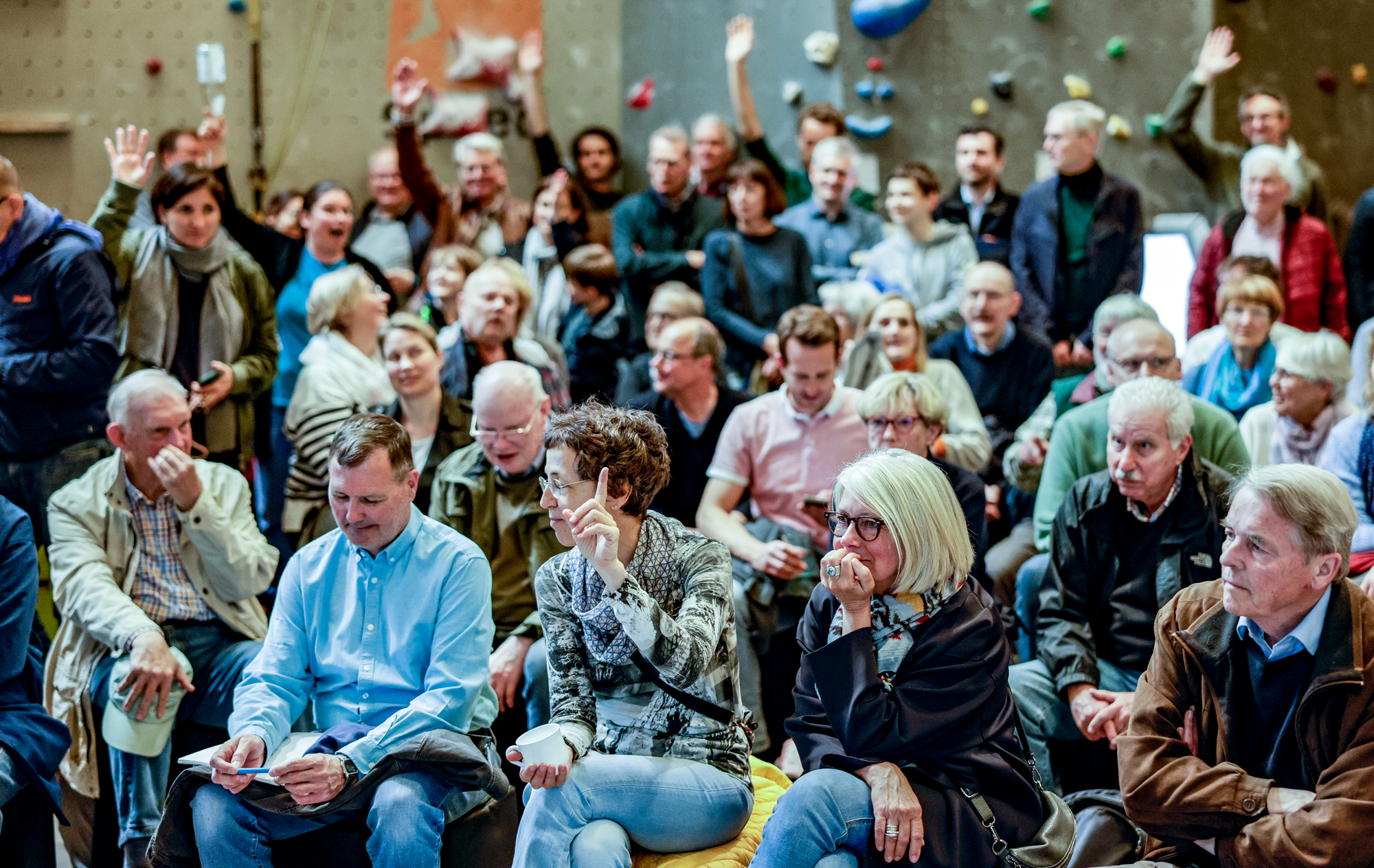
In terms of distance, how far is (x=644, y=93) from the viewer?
670 cm

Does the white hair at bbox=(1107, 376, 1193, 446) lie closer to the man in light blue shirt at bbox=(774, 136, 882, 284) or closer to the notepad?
the notepad

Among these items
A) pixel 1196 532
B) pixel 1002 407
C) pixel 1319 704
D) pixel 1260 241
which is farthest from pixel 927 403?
pixel 1260 241

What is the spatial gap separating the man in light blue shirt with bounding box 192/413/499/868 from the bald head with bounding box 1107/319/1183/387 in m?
2.01

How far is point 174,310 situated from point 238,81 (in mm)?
2784

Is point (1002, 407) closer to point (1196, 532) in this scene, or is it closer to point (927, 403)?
point (927, 403)

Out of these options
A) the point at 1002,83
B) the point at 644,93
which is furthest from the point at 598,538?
the point at 644,93

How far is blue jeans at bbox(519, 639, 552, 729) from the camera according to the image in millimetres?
3131

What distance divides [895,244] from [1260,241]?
135 cm

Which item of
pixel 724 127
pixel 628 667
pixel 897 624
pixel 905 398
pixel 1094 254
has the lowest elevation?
pixel 628 667

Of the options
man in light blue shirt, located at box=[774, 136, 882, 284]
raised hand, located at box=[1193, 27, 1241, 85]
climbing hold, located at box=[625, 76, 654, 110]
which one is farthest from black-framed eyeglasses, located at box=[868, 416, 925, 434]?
climbing hold, located at box=[625, 76, 654, 110]

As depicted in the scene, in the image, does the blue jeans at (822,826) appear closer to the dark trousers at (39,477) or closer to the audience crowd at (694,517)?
the audience crowd at (694,517)

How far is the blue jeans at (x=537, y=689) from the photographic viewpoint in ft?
10.3

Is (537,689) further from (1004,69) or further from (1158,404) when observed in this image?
(1004,69)

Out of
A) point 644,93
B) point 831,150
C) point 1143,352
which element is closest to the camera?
point 1143,352
